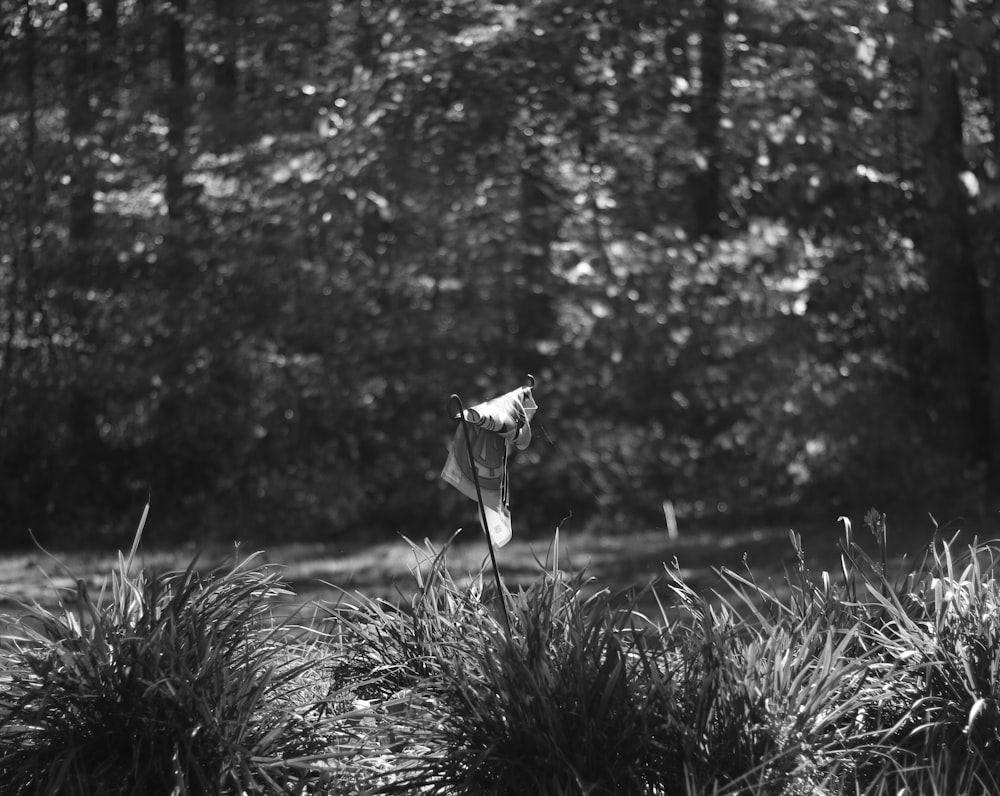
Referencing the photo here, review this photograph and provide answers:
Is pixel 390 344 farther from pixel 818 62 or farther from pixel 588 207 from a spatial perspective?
pixel 818 62

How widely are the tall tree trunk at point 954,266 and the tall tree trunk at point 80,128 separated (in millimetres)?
6047

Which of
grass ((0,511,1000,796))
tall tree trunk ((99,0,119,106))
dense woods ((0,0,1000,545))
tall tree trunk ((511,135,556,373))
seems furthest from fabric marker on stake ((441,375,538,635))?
tall tree trunk ((99,0,119,106))

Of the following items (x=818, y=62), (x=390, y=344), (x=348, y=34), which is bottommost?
(x=390, y=344)

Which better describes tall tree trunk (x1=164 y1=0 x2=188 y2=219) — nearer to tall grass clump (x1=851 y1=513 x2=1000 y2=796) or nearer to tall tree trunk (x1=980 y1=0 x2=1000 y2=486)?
tall tree trunk (x1=980 y1=0 x2=1000 y2=486)

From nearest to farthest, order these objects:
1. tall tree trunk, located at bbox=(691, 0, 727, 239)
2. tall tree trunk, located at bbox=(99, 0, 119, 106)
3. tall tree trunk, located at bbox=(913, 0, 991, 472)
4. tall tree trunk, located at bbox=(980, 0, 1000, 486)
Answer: tall tree trunk, located at bbox=(913, 0, 991, 472) < tall tree trunk, located at bbox=(980, 0, 1000, 486) < tall tree trunk, located at bbox=(691, 0, 727, 239) < tall tree trunk, located at bbox=(99, 0, 119, 106)

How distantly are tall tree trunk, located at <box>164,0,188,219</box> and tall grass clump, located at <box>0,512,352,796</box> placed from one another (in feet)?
22.6

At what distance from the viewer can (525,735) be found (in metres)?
3.26

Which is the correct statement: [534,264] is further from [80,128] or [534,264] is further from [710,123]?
[80,128]

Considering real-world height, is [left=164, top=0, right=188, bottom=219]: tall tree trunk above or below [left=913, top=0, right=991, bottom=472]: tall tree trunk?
above

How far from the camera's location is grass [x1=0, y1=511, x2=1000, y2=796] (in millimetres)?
3250

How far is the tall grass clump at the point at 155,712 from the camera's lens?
3.31m

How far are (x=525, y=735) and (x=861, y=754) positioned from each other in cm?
89

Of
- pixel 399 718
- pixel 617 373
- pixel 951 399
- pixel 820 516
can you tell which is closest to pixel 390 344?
pixel 617 373

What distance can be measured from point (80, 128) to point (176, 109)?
28.4 inches
